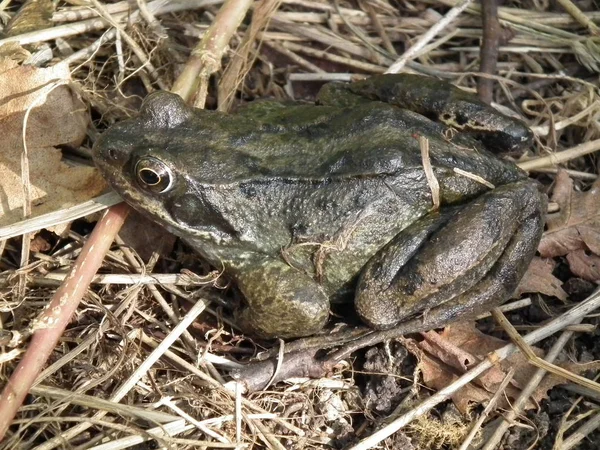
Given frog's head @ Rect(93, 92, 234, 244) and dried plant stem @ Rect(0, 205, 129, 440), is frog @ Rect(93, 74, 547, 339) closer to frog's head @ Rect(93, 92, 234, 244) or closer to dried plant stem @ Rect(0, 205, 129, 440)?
frog's head @ Rect(93, 92, 234, 244)

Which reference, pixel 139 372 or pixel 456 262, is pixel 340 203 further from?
pixel 139 372

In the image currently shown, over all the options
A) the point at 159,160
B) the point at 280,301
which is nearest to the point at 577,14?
the point at 280,301

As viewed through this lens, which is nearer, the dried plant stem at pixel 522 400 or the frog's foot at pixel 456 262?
the frog's foot at pixel 456 262

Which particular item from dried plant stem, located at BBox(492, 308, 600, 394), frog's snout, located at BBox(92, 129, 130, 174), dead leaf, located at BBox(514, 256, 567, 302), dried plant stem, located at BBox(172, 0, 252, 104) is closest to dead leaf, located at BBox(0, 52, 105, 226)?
frog's snout, located at BBox(92, 129, 130, 174)

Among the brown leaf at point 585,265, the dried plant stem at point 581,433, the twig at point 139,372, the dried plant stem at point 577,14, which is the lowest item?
the twig at point 139,372

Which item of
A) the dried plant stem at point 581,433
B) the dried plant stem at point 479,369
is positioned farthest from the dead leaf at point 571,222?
the dried plant stem at point 581,433

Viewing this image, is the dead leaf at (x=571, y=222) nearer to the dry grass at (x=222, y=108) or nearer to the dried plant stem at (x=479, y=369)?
the dry grass at (x=222, y=108)

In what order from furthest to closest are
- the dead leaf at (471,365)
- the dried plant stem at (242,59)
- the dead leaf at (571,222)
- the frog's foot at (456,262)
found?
the dried plant stem at (242,59) → the dead leaf at (571,222) → the dead leaf at (471,365) → the frog's foot at (456,262)
